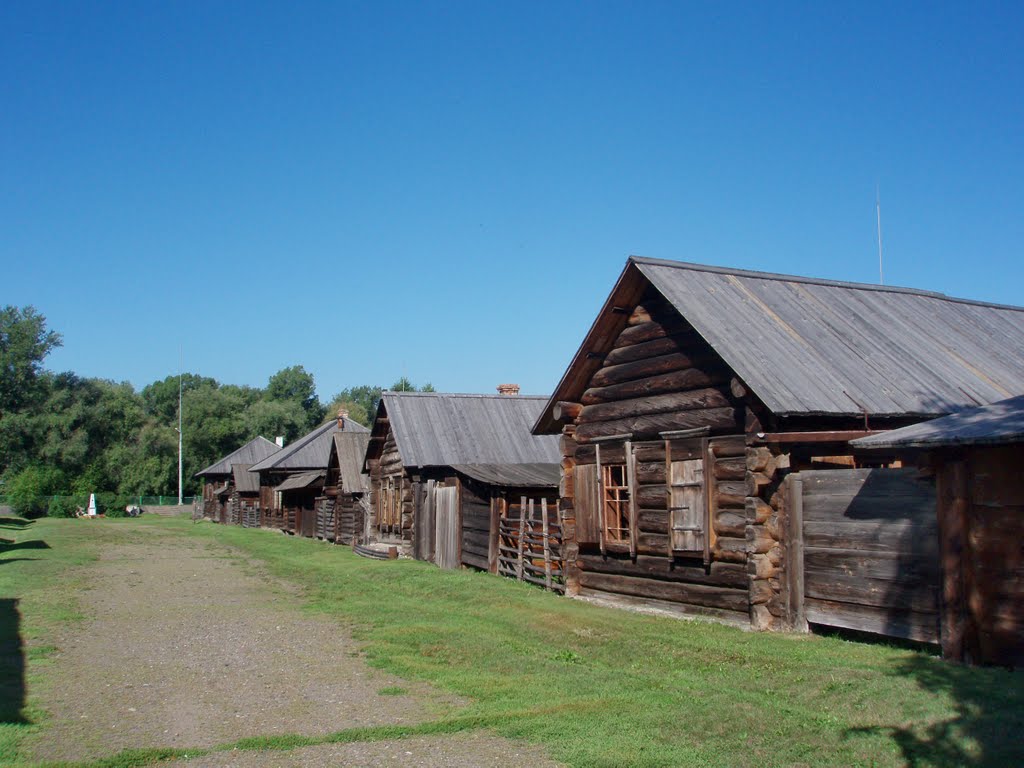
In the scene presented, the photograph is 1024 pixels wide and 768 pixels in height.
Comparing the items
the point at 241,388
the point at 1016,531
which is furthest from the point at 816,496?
the point at 241,388

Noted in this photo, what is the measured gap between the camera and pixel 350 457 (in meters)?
38.8

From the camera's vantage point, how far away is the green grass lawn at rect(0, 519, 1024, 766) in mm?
7301

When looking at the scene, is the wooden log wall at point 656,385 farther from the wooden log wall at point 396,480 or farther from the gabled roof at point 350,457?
the gabled roof at point 350,457

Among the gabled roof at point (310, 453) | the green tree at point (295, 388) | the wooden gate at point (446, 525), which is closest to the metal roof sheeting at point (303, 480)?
the gabled roof at point (310, 453)

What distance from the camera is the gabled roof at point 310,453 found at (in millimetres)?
54500

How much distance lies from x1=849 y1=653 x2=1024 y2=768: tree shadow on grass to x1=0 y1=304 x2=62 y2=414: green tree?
269 feet

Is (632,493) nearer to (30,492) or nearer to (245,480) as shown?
(245,480)

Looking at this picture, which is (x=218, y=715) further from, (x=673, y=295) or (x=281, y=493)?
(x=281, y=493)

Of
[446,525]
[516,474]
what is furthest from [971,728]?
[446,525]

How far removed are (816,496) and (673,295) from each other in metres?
4.22

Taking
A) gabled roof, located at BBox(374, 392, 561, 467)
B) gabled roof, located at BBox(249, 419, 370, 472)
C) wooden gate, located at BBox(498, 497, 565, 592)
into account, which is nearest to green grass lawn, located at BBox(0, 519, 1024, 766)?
wooden gate, located at BBox(498, 497, 565, 592)

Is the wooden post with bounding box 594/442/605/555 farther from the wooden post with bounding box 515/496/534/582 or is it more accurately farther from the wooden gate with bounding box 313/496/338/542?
the wooden gate with bounding box 313/496/338/542

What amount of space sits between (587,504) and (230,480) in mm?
58460

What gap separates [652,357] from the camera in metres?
16.1
